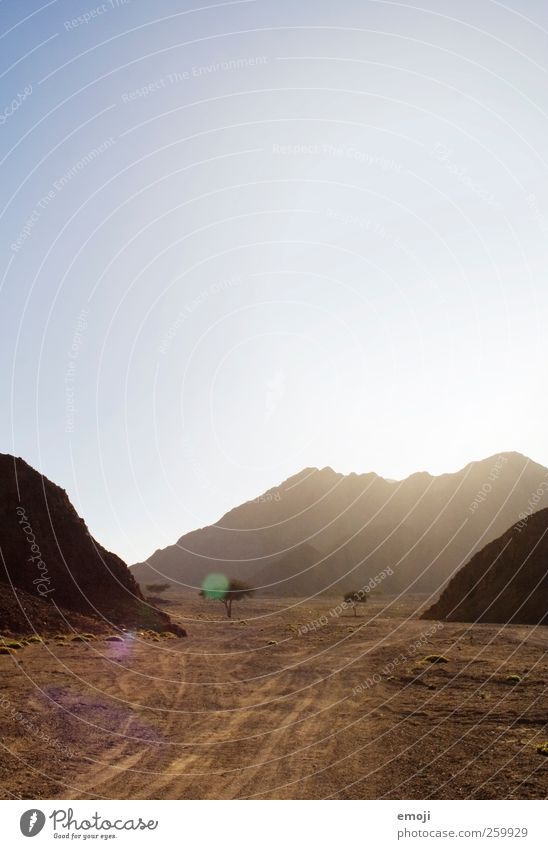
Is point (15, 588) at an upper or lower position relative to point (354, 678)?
upper

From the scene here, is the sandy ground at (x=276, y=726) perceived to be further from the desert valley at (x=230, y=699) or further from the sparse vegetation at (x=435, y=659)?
the sparse vegetation at (x=435, y=659)

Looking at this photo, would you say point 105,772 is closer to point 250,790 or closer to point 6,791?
point 6,791

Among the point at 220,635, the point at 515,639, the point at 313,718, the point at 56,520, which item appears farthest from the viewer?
the point at 220,635

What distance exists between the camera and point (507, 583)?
63312 millimetres

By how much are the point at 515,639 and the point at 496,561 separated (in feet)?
106

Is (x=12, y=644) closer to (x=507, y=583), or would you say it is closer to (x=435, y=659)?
(x=435, y=659)

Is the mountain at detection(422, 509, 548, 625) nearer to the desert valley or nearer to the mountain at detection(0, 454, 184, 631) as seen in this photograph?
the desert valley

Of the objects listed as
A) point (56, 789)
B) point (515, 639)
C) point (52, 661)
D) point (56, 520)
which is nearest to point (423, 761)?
point (56, 789)

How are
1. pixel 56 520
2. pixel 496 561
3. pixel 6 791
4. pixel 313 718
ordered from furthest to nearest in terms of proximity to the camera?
pixel 496 561 → pixel 56 520 → pixel 313 718 → pixel 6 791

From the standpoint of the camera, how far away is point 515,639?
38.1 m

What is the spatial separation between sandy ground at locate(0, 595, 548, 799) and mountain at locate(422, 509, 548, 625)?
73.4 ft

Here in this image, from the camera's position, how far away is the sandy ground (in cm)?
1359

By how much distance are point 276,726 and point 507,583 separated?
5204 centimetres

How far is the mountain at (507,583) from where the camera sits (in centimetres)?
5622
